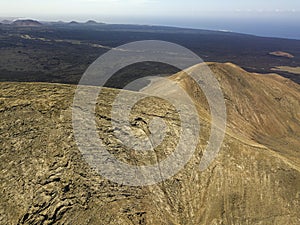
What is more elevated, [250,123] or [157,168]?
[157,168]

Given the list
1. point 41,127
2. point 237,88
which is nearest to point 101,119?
point 41,127

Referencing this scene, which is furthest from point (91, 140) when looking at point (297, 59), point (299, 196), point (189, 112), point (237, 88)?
point (297, 59)

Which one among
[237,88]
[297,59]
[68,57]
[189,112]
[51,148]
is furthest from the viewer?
[297,59]

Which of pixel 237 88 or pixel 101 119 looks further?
pixel 237 88

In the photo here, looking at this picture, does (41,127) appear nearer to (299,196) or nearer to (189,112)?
(189,112)

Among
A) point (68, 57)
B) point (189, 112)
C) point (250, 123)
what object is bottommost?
point (68, 57)

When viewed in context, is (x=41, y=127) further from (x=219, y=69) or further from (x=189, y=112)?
(x=219, y=69)

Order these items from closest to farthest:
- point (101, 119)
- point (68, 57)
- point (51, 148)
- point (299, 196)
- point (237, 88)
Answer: point (51, 148), point (101, 119), point (299, 196), point (237, 88), point (68, 57)
